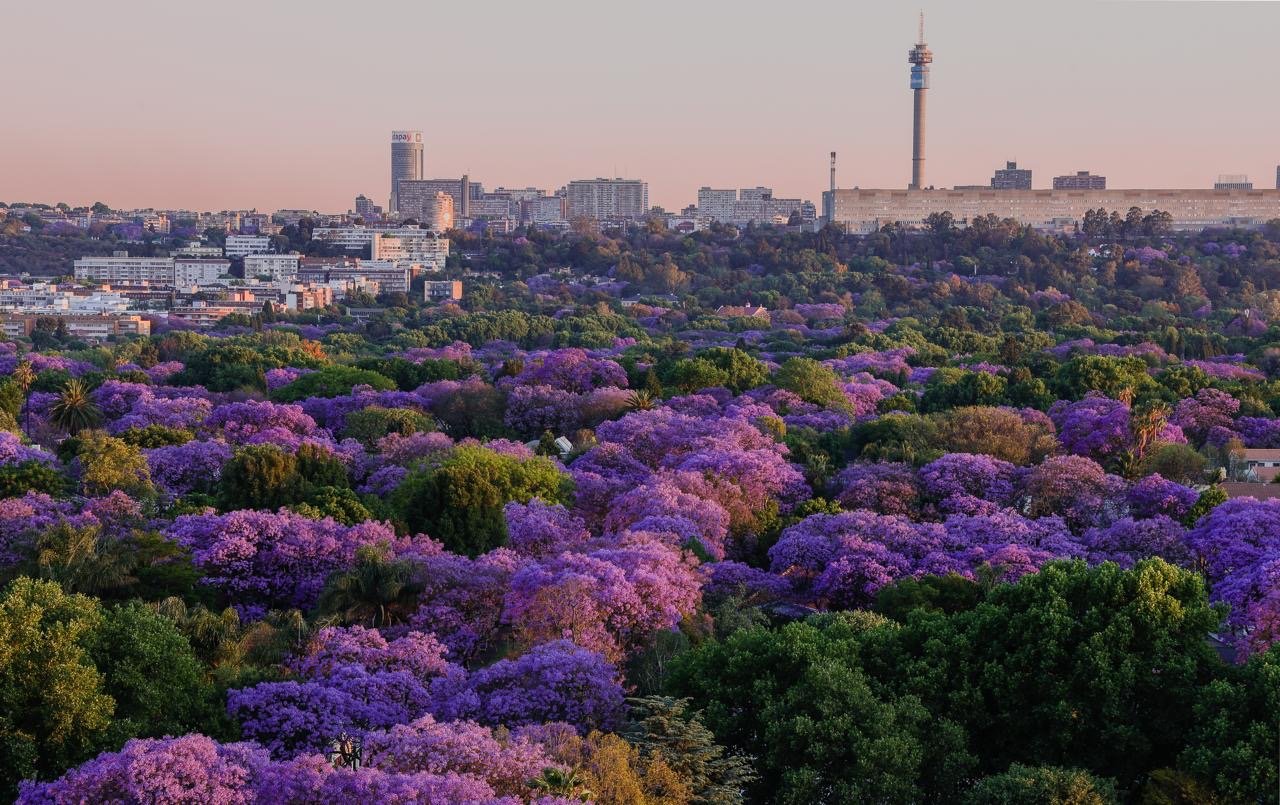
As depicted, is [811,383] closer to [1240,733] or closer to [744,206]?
[1240,733]

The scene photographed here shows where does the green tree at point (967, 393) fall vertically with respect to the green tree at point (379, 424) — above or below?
above

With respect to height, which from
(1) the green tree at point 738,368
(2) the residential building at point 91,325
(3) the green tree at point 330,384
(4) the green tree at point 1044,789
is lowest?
(2) the residential building at point 91,325

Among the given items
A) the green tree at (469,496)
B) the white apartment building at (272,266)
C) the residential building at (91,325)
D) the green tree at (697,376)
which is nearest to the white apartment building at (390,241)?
the white apartment building at (272,266)

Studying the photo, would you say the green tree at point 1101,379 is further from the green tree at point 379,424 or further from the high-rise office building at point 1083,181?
the high-rise office building at point 1083,181

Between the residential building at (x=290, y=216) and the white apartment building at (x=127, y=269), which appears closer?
the white apartment building at (x=127, y=269)

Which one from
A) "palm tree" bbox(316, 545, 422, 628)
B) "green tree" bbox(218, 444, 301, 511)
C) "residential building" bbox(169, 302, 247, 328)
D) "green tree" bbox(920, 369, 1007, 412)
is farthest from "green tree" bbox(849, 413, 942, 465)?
"residential building" bbox(169, 302, 247, 328)

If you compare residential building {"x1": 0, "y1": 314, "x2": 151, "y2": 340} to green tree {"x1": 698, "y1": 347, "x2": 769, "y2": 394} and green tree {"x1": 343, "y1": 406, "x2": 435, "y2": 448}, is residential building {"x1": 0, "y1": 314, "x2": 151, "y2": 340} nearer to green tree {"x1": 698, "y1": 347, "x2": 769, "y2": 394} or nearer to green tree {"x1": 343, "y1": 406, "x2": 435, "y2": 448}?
green tree {"x1": 698, "y1": 347, "x2": 769, "y2": 394}

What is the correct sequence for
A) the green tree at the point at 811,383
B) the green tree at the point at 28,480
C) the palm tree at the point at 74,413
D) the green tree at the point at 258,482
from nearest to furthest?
the green tree at the point at 28,480, the green tree at the point at 258,482, the palm tree at the point at 74,413, the green tree at the point at 811,383
